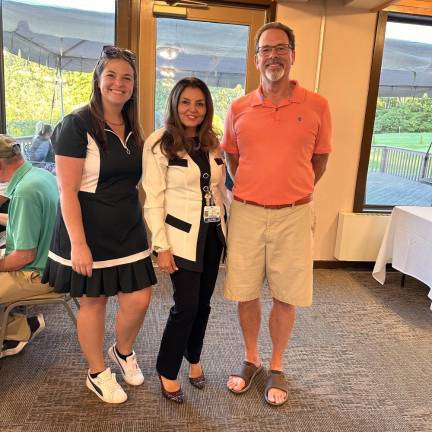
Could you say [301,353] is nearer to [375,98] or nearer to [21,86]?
[375,98]

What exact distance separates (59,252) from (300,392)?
3.97 feet

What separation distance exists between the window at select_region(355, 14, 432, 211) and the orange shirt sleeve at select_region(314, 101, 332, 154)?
181 cm

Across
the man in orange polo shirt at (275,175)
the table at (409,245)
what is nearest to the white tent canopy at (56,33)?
the man in orange polo shirt at (275,175)

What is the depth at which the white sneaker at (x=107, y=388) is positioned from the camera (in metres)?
1.79

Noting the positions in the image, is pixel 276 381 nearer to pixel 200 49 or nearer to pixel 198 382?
pixel 198 382

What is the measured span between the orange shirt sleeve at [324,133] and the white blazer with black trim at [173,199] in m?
0.45

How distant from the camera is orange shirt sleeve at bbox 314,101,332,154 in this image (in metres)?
1.74

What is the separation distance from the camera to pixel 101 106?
1.61 metres

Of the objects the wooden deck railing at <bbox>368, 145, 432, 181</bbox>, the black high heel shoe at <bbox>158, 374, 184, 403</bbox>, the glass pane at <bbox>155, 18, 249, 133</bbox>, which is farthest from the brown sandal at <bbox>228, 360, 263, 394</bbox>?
the wooden deck railing at <bbox>368, 145, 432, 181</bbox>

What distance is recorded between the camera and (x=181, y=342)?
173 centimetres

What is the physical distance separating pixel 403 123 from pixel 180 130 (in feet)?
8.87

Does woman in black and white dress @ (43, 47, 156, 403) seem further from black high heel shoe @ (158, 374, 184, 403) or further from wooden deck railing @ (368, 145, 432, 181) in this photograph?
wooden deck railing @ (368, 145, 432, 181)

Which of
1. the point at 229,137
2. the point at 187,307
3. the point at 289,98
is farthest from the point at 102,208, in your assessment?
the point at 289,98

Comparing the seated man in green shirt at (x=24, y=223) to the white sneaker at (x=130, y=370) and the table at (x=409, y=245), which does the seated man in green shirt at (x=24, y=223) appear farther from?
the table at (x=409, y=245)
